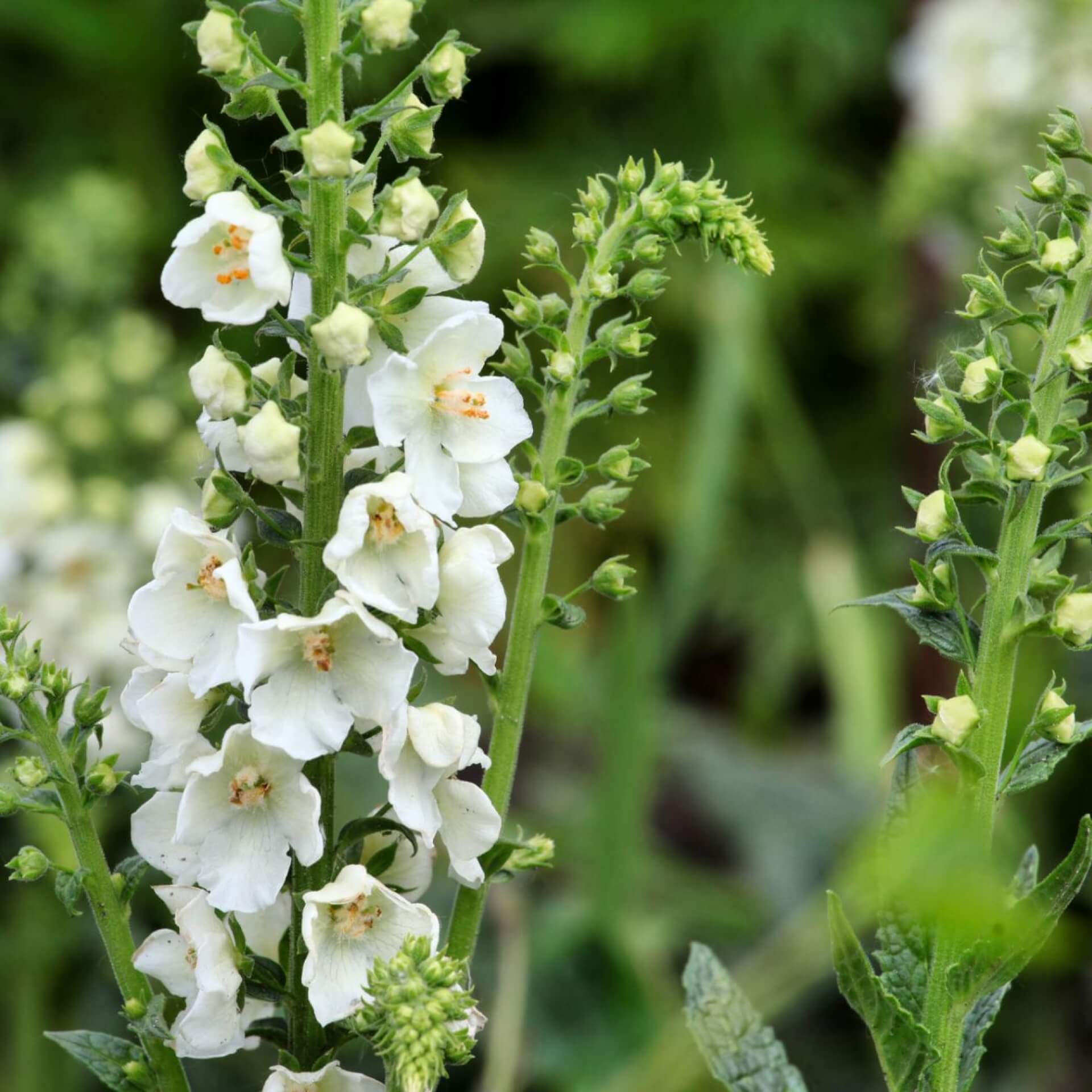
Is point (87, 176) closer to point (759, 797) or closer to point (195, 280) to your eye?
point (759, 797)

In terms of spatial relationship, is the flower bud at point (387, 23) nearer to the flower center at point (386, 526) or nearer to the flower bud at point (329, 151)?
the flower bud at point (329, 151)

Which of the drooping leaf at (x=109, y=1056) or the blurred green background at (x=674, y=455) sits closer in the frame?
the drooping leaf at (x=109, y=1056)

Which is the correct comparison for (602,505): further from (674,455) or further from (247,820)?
(674,455)

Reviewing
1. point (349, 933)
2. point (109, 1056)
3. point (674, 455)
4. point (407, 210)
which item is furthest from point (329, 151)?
point (674, 455)

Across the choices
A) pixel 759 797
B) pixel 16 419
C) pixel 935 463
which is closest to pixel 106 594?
pixel 16 419

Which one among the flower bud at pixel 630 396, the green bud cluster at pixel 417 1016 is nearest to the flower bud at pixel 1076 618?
the flower bud at pixel 630 396
